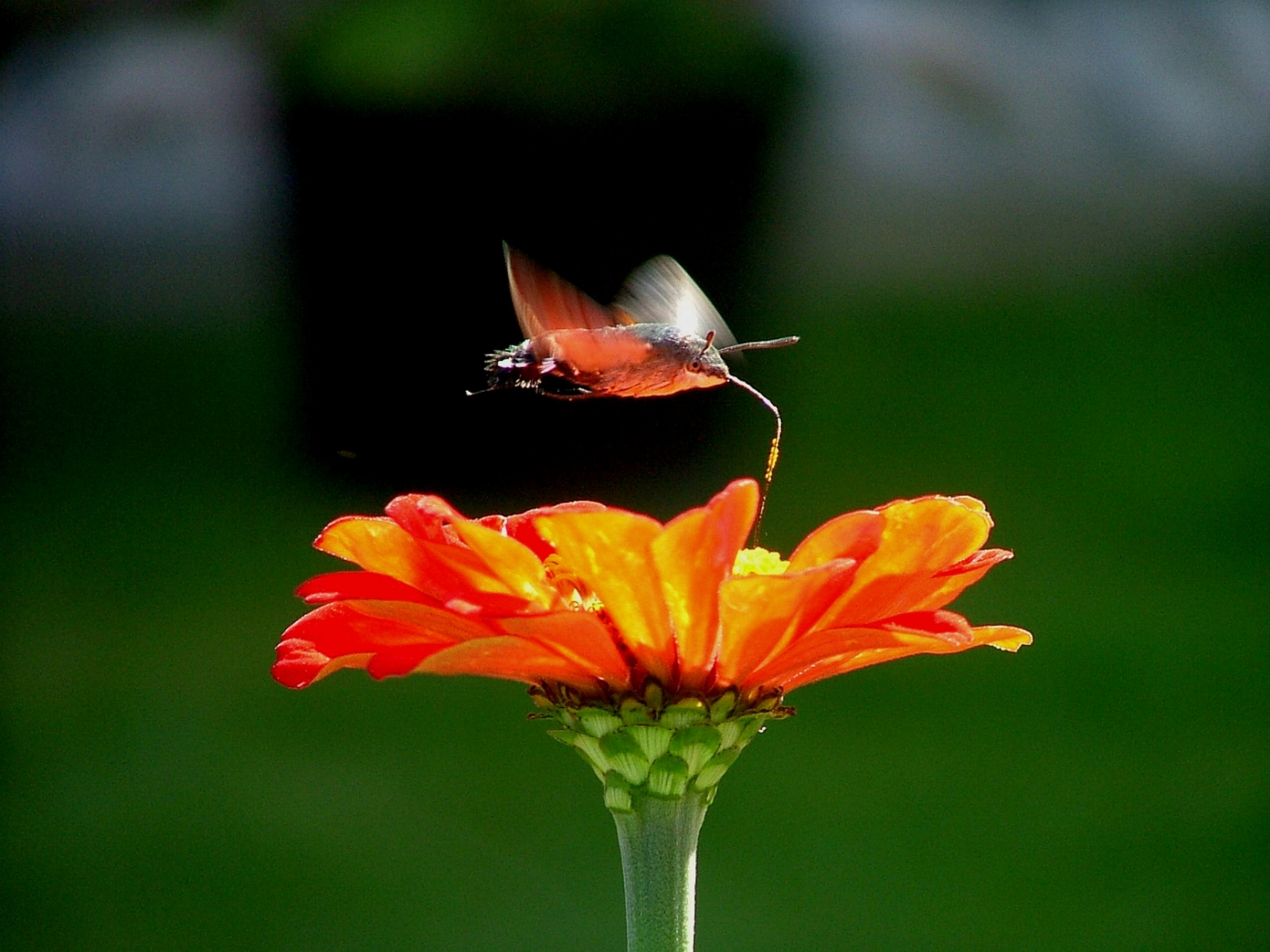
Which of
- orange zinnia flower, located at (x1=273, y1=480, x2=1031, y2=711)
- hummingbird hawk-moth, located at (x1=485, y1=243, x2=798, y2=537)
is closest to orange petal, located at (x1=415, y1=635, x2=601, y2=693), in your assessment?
orange zinnia flower, located at (x1=273, y1=480, x2=1031, y2=711)

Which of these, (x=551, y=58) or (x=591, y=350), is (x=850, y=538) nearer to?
(x=591, y=350)

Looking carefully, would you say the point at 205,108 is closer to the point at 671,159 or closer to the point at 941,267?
the point at 671,159

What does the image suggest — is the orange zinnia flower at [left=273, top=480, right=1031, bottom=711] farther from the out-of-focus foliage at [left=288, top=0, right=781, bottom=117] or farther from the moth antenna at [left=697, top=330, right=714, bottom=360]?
the out-of-focus foliage at [left=288, top=0, right=781, bottom=117]

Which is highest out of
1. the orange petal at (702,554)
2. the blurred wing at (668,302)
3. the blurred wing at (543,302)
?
the blurred wing at (668,302)

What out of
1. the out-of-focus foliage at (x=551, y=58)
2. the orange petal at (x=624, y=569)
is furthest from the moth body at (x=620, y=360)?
the out-of-focus foliage at (x=551, y=58)

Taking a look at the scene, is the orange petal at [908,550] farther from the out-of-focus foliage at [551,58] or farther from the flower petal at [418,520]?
the out-of-focus foliage at [551,58]

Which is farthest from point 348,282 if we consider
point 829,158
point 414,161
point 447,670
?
point 447,670

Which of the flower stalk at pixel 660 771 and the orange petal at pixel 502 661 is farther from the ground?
the orange petal at pixel 502 661
